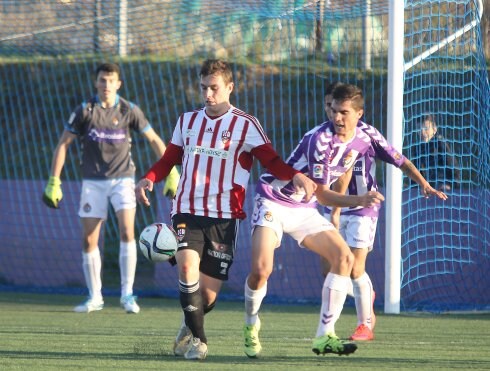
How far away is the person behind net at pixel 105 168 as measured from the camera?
29.7ft

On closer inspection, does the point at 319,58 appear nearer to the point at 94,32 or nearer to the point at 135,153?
the point at 94,32

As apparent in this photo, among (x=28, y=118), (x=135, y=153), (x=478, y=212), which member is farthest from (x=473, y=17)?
(x=28, y=118)

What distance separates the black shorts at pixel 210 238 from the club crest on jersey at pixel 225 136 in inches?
18.8

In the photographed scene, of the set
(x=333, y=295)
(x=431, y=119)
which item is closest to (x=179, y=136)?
(x=333, y=295)

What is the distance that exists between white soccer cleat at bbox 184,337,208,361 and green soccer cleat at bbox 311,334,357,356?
643mm

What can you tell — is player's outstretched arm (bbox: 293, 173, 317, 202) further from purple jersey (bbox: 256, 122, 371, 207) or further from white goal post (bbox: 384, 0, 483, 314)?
white goal post (bbox: 384, 0, 483, 314)

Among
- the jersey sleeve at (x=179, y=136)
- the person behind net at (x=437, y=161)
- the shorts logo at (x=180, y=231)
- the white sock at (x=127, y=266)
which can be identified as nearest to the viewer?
the shorts logo at (x=180, y=231)

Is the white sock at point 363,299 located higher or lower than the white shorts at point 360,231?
lower

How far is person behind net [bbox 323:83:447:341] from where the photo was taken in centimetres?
723

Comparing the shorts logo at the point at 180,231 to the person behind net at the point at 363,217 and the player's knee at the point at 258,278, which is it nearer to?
the player's knee at the point at 258,278

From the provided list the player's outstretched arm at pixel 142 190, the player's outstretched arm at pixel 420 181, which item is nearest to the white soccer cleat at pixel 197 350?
the player's outstretched arm at pixel 142 190

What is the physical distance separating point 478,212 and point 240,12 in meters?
3.08

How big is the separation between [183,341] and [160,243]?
64cm

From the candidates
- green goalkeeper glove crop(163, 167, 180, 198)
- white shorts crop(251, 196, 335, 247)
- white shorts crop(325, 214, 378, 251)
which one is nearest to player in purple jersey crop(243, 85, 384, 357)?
white shorts crop(251, 196, 335, 247)
